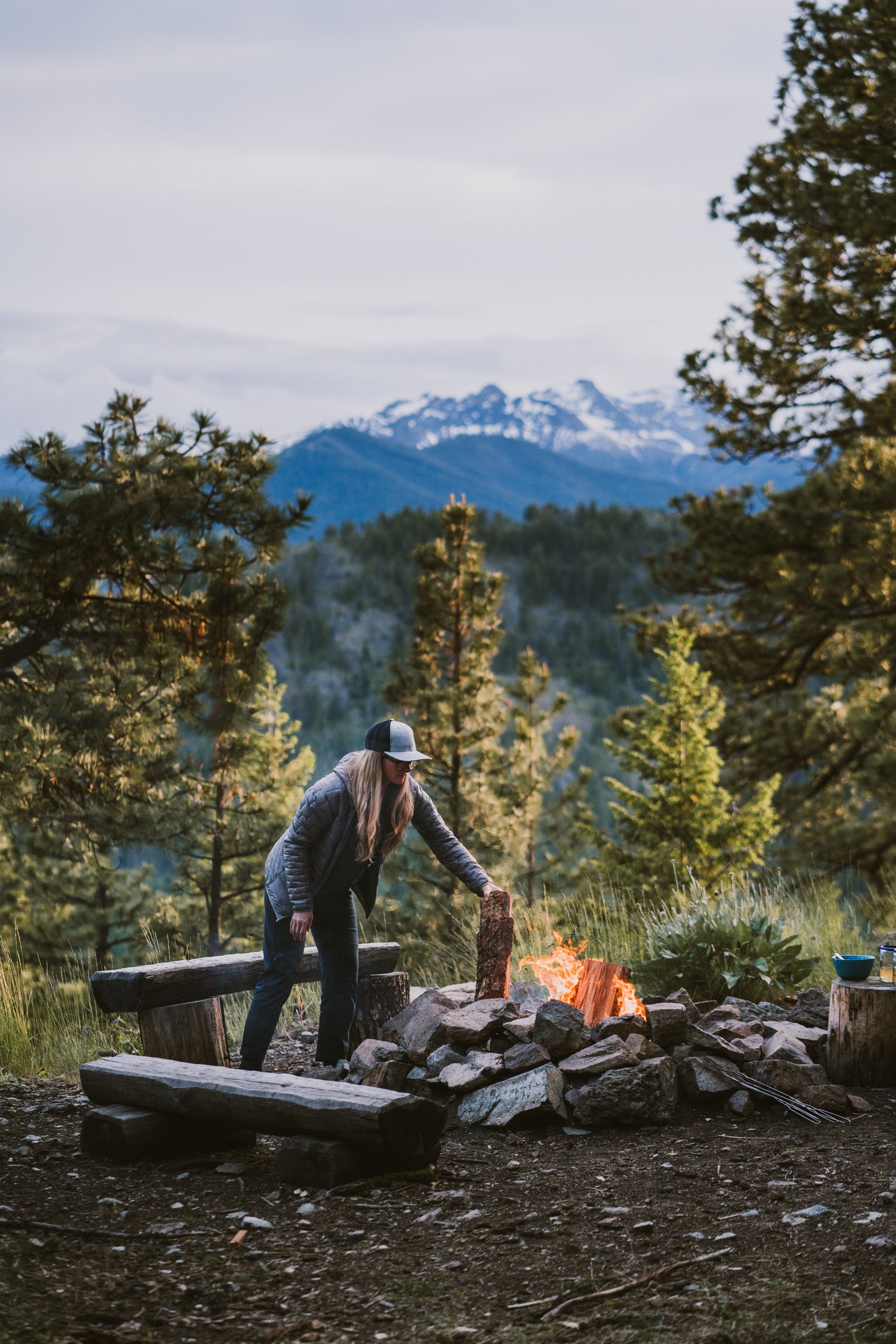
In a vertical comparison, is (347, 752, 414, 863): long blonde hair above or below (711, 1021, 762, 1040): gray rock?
above

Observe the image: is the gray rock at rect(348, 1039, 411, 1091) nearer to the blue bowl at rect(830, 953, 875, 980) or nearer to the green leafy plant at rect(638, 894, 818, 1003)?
the green leafy plant at rect(638, 894, 818, 1003)

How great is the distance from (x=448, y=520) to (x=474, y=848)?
4.85m

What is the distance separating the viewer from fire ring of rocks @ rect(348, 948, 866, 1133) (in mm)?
4820

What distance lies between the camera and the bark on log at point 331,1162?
3.97 m

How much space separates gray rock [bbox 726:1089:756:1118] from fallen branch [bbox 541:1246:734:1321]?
5.34 feet

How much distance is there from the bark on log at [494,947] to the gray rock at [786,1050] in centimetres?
129

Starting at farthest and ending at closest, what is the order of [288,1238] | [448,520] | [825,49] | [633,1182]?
[448,520]
[825,49]
[633,1182]
[288,1238]

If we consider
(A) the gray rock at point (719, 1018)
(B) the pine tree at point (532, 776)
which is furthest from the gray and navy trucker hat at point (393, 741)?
(B) the pine tree at point (532, 776)

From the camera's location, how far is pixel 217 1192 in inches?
159

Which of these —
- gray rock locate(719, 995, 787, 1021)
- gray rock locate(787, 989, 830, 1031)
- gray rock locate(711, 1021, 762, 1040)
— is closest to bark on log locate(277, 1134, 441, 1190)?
gray rock locate(711, 1021, 762, 1040)

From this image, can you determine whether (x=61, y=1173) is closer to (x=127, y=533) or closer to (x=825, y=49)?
(x=127, y=533)

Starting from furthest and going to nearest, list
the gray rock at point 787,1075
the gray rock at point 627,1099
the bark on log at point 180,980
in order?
1. the bark on log at point 180,980
2. the gray rock at point 787,1075
3. the gray rock at point 627,1099

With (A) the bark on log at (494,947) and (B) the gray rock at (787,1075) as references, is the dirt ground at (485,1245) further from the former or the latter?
(A) the bark on log at (494,947)

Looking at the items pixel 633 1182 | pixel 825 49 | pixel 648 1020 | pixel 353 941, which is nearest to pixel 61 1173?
pixel 353 941
